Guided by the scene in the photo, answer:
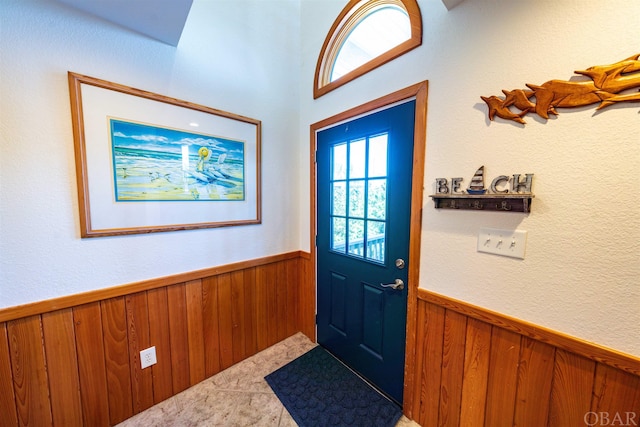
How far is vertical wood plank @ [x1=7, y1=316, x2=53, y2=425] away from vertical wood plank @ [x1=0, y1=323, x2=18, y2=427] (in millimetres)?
12

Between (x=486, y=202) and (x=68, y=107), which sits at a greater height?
(x=68, y=107)

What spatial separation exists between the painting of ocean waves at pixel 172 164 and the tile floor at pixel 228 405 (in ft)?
4.29

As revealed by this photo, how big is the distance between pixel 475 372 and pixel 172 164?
2022 millimetres

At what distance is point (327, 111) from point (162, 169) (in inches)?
47.6

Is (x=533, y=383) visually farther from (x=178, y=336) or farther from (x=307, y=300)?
(x=178, y=336)

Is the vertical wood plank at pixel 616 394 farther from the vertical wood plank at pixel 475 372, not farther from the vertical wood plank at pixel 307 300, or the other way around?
the vertical wood plank at pixel 307 300

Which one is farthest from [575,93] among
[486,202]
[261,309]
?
[261,309]

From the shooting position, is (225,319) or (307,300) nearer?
(225,319)

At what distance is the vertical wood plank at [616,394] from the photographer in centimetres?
79

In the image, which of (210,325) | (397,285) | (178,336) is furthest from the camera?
(210,325)

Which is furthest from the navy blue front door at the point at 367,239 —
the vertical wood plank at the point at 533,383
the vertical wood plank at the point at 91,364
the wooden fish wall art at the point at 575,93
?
the vertical wood plank at the point at 91,364

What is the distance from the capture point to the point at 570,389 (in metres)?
0.90

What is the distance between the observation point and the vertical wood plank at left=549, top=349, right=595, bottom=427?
0.87 m

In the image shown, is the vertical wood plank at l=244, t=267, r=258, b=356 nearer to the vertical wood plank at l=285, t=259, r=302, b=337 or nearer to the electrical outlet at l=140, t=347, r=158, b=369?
the vertical wood plank at l=285, t=259, r=302, b=337
